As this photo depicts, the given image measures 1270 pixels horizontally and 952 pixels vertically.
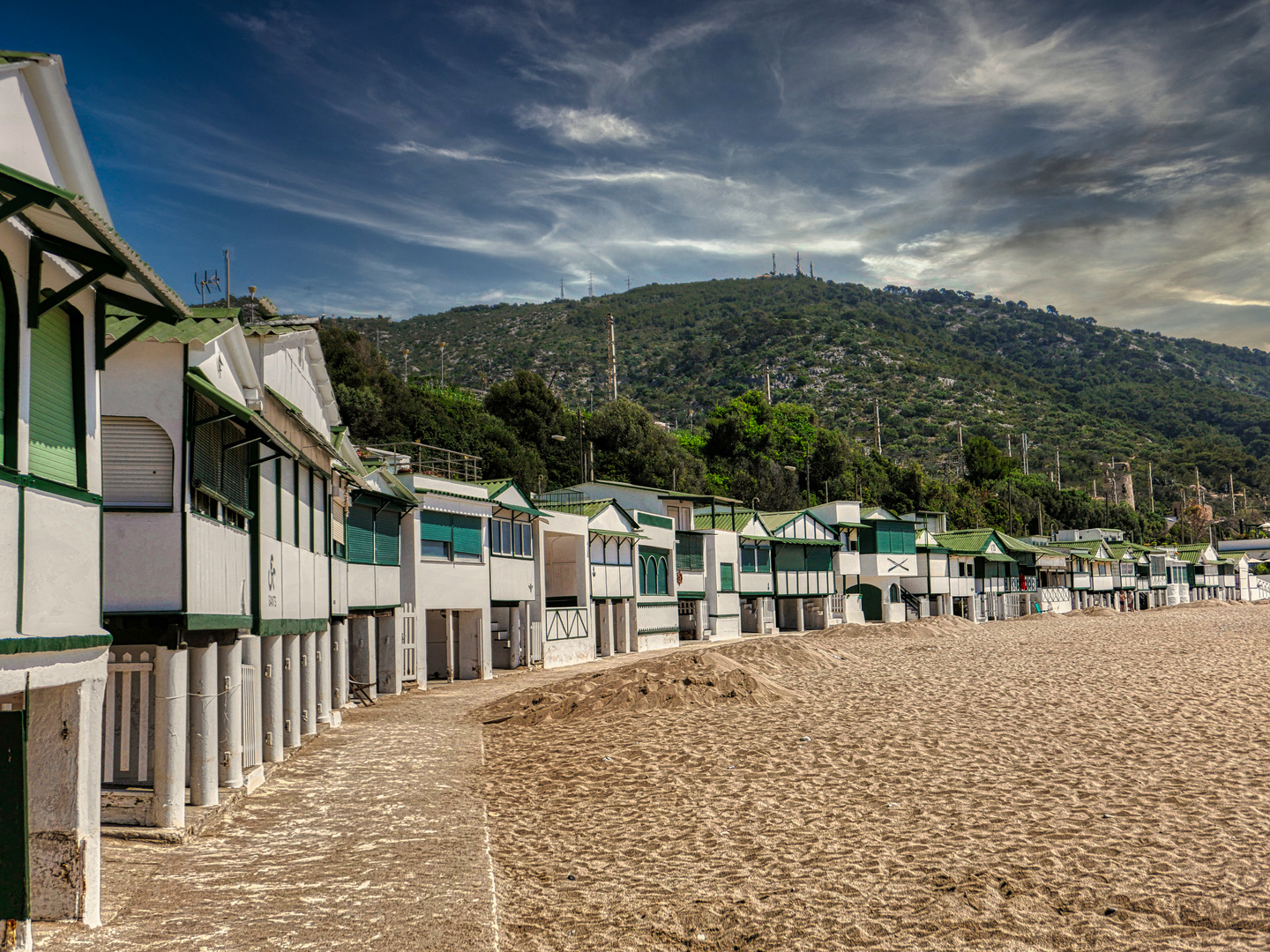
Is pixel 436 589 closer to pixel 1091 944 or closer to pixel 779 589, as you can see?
pixel 1091 944

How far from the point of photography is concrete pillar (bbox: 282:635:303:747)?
17.7 m

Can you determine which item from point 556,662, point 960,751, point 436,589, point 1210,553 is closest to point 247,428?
point 960,751

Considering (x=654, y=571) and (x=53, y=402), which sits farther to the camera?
(x=654, y=571)

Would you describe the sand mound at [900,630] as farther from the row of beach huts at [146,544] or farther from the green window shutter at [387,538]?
the green window shutter at [387,538]

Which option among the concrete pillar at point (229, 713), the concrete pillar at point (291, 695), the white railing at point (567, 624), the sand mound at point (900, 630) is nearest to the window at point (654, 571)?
the white railing at point (567, 624)

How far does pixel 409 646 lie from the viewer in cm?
3012

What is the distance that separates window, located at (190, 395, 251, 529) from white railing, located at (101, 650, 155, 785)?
6.27 feet

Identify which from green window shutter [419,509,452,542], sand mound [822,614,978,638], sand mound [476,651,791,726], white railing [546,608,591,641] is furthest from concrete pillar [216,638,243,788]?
sand mound [822,614,978,638]

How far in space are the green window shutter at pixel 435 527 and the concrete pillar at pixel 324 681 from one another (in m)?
9.31

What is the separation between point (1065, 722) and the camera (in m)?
19.1

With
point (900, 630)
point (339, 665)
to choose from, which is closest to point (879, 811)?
point (339, 665)

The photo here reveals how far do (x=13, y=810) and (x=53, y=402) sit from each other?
301 centimetres

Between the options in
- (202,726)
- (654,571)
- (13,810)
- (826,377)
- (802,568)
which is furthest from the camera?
(826,377)

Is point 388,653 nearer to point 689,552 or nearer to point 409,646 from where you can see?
point 409,646
